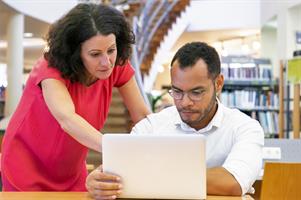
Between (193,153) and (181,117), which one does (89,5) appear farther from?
(193,153)

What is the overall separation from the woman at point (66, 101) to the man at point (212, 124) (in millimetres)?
222

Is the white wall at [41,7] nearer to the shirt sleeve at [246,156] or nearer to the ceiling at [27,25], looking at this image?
the ceiling at [27,25]

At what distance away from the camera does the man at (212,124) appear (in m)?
1.67

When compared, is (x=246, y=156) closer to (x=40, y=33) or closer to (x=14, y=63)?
(x=14, y=63)

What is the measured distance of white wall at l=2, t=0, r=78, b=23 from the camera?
26.4 ft

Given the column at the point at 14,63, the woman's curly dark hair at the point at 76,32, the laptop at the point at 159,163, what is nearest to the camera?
the laptop at the point at 159,163

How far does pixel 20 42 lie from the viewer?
8.59m

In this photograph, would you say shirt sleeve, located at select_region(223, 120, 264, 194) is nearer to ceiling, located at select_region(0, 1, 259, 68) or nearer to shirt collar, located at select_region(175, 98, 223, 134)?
shirt collar, located at select_region(175, 98, 223, 134)

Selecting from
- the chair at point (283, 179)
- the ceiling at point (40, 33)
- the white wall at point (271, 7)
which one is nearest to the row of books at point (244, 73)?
the white wall at point (271, 7)

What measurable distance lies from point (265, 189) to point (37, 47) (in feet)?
44.4

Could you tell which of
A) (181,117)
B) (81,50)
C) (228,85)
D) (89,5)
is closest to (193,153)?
(181,117)

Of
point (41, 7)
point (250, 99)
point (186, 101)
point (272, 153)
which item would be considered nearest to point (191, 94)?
point (186, 101)

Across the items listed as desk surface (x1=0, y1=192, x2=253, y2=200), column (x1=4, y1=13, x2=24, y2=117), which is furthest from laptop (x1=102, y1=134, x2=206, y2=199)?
column (x1=4, y1=13, x2=24, y2=117)

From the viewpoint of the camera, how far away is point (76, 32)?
180cm
